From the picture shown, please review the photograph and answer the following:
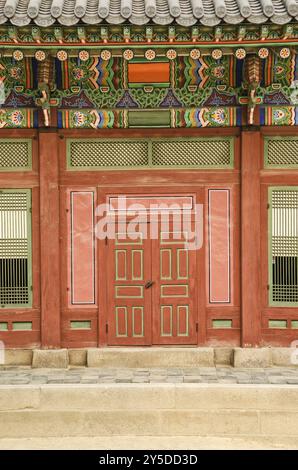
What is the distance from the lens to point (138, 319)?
8695 mm

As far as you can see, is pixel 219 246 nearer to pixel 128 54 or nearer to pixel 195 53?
pixel 195 53

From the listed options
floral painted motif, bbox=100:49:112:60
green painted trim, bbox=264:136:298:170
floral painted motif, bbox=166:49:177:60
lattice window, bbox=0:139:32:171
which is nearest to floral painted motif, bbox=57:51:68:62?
floral painted motif, bbox=100:49:112:60

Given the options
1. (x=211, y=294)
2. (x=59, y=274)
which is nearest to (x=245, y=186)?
(x=211, y=294)

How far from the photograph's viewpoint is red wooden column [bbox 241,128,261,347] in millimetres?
8484

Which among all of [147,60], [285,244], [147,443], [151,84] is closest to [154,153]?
[151,84]

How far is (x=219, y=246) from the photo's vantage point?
342 inches

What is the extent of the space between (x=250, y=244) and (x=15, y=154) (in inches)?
158

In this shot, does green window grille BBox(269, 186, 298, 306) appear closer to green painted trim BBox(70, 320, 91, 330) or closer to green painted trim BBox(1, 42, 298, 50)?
green painted trim BBox(1, 42, 298, 50)

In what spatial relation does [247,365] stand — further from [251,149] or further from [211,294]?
[251,149]

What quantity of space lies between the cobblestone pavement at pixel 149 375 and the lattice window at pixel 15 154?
10.5 ft

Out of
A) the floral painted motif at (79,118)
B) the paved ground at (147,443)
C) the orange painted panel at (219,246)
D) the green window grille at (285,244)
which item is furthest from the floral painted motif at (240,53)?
the paved ground at (147,443)

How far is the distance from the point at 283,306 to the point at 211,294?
116 centimetres

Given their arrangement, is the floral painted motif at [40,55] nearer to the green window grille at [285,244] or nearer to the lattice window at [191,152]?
the lattice window at [191,152]

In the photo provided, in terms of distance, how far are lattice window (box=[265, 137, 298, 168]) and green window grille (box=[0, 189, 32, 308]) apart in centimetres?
389
